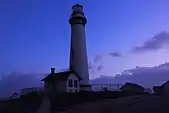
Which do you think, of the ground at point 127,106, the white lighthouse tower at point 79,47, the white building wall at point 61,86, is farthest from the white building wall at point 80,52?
the ground at point 127,106

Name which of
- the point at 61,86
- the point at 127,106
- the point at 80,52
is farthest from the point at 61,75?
the point at 127,106

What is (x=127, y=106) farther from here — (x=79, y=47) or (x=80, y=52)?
(x=79, y=47)

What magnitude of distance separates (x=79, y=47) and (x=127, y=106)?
2043 centimetres

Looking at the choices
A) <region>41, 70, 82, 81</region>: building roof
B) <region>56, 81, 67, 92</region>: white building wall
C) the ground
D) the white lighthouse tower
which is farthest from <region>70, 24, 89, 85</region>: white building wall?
the ground

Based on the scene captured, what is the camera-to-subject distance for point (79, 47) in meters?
51.1

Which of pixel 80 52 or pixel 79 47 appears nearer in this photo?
pixel 80 52

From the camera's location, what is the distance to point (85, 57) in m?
51.1

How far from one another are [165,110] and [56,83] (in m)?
23.8

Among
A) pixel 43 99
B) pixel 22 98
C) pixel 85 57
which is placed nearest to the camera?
pixel 43 99

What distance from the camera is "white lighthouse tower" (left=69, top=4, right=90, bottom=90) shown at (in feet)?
164

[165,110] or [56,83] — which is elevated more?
[56,83]

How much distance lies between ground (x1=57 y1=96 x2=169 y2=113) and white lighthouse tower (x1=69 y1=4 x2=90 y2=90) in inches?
481

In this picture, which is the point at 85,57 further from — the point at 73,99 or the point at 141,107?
the point at 141,107

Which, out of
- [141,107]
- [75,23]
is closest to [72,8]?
[75,23]
